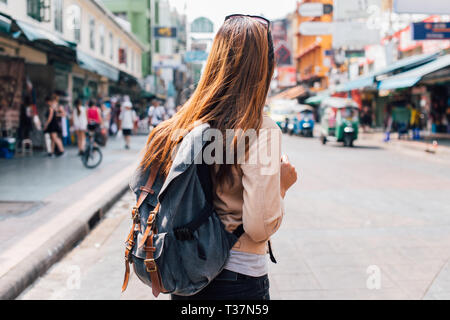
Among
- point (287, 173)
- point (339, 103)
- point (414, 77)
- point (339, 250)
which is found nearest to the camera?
point (287, 173)

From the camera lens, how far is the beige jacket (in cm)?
153

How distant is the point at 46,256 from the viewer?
449 centimetres

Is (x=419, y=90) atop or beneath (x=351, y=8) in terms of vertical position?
beneath

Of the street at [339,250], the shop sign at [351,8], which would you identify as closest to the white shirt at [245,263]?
the street at [339,250]

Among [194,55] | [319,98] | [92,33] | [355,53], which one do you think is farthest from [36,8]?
[355,53]

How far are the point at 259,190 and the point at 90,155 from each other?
9695 mm

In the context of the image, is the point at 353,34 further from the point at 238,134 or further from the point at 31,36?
the point at 238,134

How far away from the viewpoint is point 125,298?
3.73 m

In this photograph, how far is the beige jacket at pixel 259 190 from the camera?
5.02ft

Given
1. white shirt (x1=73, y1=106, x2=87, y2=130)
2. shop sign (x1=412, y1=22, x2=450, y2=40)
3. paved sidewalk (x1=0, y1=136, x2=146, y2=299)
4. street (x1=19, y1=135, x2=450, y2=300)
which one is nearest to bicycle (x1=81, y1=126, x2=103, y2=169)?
paved sidewalk (x1=0, y1=136, x2=146, y2=299)

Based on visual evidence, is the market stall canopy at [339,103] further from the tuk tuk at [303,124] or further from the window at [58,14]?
the window at [58,14]
